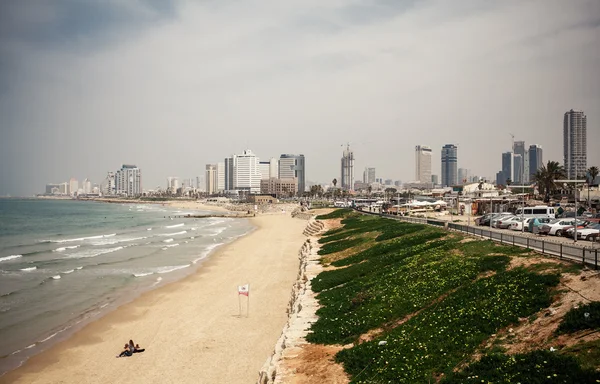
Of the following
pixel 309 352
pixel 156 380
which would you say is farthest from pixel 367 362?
pixel 156 380

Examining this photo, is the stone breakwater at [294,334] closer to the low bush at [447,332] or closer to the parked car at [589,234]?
the low bush at [447,332]

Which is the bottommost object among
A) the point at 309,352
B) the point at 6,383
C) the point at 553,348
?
the point at 6,383

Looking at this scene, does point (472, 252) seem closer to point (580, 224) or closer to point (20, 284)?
point (580, 224)

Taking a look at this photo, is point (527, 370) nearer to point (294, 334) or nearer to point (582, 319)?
point (582, 319)

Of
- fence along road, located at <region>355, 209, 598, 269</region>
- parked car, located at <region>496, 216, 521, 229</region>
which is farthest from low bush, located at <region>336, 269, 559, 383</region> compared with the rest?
parked car, located at <region>496, 216, 521, 229</region>

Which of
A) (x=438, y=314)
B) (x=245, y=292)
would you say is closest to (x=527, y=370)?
(x=438, y=314)

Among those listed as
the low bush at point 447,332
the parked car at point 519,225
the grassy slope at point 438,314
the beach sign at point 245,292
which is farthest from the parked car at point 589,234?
the beach sign at point 245,292
